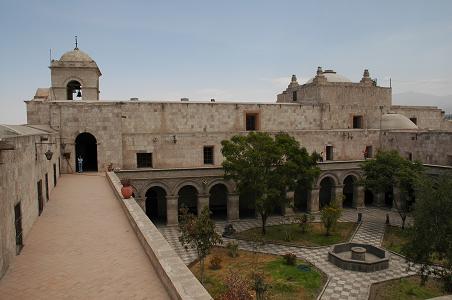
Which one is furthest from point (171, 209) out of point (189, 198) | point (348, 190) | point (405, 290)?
point (348, 190)

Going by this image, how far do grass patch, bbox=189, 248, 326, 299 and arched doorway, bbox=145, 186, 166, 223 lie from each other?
9082mm

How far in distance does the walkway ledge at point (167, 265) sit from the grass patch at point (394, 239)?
15614mm

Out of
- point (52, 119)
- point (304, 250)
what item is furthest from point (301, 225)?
point (52, 119)

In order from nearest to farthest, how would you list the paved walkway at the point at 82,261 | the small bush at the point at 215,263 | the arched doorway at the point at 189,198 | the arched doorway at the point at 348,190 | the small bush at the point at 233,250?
the paved walkway at the point at 82,261 < the small bush at the point at 215,263 < the small bush at the point at 233,250 < the arched doorway at the point at 189,198 < the arched doorway at the point at 348,190

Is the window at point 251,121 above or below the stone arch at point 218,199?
above

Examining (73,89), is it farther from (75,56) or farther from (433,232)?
(433,232)

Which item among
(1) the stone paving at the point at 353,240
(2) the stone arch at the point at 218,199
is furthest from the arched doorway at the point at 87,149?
(2) the stone arch at the point at 218,199

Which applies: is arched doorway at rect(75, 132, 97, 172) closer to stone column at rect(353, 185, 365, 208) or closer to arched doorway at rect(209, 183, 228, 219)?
arched doorway at rect(209, 183, 228, 219)

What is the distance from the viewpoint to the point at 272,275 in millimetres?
16453

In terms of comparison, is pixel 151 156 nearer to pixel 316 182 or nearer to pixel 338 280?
pixel 316 182

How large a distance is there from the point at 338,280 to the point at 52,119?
738 inches

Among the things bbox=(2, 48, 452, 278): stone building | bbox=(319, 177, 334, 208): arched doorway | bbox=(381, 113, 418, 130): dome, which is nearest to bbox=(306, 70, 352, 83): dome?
bbox=(2, 48, 452, 278): stone building

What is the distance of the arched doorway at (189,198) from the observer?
2805 centimetres

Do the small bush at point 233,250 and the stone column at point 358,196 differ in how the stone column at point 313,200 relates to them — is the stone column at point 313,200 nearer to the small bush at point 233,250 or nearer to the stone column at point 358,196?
the stone column at point 358,196
